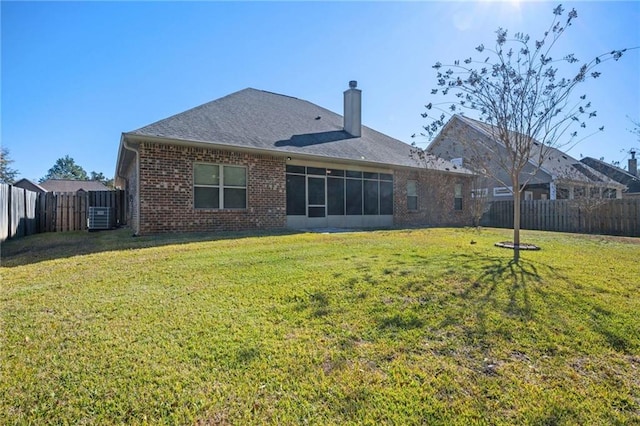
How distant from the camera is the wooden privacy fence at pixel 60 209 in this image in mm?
11531

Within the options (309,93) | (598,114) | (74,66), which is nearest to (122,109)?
(74,66)

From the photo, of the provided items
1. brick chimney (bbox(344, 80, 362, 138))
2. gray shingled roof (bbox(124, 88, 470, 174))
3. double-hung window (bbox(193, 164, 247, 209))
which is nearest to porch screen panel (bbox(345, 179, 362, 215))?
gray shingled roof (bbox(124, 88, 470, 174))

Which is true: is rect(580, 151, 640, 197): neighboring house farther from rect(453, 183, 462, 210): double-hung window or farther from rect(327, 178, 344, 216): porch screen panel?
rect(327, 178, 344, 216): porch screen panel

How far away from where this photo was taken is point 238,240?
845 cm

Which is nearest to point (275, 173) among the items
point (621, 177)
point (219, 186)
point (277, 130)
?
point (219, 186)

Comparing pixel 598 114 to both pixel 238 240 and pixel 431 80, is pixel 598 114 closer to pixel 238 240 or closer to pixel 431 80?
pixel 431 80

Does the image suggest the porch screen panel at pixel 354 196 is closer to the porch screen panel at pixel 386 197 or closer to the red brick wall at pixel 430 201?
A: the porch screen panel at pixel 386 197

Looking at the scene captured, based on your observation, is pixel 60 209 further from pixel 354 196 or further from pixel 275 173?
pixel 354 196

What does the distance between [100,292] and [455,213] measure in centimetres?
1686

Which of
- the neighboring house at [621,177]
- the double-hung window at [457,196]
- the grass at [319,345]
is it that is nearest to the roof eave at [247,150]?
the double-hung window at [457,196]

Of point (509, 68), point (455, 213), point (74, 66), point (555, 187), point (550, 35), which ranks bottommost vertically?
point (455, 213)

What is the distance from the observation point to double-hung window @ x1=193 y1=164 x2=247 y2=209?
10.4 metres

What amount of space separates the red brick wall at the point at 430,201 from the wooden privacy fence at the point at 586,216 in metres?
2.93

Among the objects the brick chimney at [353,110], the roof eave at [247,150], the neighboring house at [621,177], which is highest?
the brick chimney at [353,110]
